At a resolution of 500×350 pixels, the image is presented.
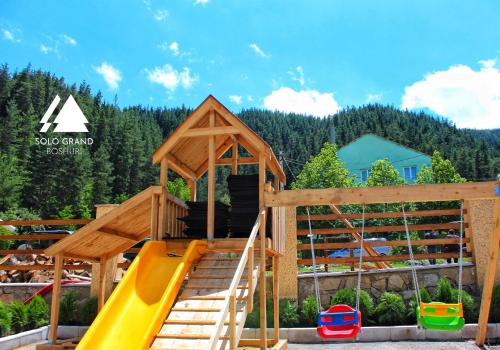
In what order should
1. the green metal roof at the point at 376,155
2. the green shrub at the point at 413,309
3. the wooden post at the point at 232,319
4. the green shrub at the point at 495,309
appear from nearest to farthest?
the wooden post at the point at 232,319 < the green shrub at the point at 495,309 < the green shrub at the point at 413,309 < the green metal roof at the point at 376,155

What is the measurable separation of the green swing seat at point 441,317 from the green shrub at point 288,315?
4240mm

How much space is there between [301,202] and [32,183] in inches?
1991

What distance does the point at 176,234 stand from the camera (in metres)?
9.79

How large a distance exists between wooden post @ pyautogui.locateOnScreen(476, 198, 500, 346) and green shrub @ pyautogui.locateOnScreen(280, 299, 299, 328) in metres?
4.36

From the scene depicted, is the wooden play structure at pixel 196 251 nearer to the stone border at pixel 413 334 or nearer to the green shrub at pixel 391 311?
the stone border at pixel 413 334

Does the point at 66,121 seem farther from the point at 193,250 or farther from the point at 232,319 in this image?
the point at 232,319

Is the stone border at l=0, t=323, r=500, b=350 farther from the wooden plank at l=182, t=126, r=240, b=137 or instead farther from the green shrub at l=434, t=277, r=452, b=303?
the wooden plank at l=182, t=126, r=240, b=137

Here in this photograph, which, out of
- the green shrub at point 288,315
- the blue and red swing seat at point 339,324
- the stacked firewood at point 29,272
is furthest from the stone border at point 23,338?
the blue and red swing seat at point 339,324

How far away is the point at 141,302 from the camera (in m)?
7.16

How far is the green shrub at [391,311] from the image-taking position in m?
11.0

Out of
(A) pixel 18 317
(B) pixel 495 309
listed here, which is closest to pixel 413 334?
(B) pixel 495 309

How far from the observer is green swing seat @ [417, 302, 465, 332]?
7.65 meters

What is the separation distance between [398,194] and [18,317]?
10607mm

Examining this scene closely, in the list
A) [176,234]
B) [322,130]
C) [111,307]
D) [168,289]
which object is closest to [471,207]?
[176,234]
